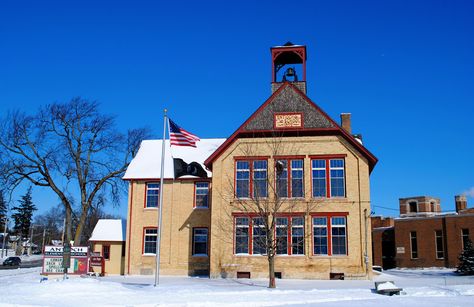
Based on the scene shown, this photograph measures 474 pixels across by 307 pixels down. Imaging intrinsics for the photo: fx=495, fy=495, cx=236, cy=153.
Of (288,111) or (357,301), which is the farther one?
(288,111)

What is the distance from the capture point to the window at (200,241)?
34875 mm

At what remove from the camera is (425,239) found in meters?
49.1

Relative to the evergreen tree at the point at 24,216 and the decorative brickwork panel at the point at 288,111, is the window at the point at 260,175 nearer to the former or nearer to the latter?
the decorative brickwork panel at the point at 288,111

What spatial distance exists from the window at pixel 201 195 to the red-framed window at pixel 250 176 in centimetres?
428

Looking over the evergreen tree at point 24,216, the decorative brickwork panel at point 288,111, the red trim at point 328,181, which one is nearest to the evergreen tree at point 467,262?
the red trim at point 328,181

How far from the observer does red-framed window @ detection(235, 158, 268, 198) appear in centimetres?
3161

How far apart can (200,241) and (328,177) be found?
1034 cm

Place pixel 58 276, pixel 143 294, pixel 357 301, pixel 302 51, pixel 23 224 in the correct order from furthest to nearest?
pixel 23 224
pixel 302 51
pixel 58 276
pixel 143 294
pixel 357 301

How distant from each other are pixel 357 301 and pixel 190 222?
17.8 metres

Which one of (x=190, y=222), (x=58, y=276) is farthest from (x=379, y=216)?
(x=58, y=276)

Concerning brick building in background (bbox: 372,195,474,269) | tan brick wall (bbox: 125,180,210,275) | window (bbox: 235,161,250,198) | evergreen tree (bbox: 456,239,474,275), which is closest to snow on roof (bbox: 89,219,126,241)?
tan brick wall (bbox: 125,180,210,275)

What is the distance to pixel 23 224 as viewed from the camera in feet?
368

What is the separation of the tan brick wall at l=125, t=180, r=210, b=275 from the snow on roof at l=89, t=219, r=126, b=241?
191 centimetres

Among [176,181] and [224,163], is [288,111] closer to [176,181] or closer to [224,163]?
[224,163]
